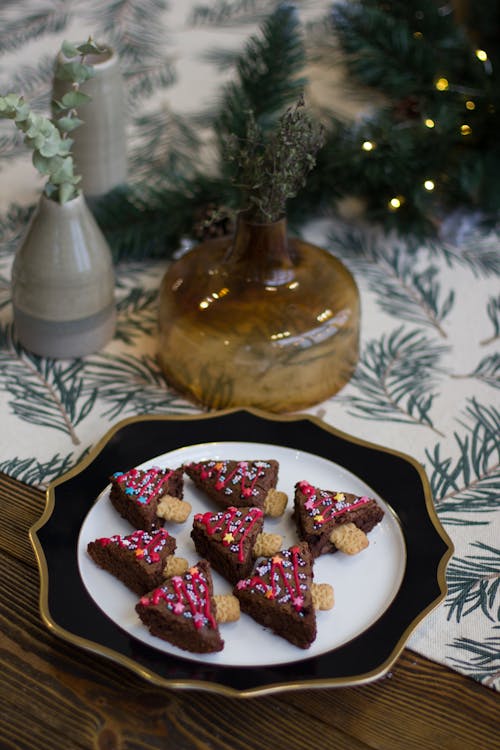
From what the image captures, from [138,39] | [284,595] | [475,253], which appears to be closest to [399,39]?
[475,253]

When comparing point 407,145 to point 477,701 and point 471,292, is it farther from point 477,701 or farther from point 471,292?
point 477,701

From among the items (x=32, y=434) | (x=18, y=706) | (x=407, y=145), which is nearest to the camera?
(x=18, y=706)

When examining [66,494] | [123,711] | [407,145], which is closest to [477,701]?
[123,711]

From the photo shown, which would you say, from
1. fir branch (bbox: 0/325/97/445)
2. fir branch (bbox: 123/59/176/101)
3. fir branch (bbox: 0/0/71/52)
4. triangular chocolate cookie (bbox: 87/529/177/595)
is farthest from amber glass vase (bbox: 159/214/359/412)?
fir branch (bbox: 0/0/71/52)

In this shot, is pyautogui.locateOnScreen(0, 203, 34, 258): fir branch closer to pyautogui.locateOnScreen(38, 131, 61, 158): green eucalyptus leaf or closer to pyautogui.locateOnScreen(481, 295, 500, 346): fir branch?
pyautogui.locateOnScreen(38, 131, 61, 158): green eucalyptus leaf

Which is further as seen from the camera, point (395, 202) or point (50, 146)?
point (395, 202)

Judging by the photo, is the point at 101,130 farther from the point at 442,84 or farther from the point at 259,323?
the point at 442,84

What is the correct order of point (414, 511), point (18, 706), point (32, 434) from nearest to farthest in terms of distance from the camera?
point (18, 706) < point (414, 511) < point (32, 434)
